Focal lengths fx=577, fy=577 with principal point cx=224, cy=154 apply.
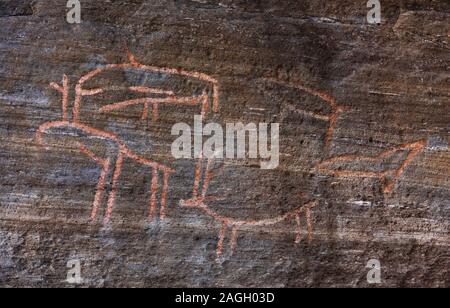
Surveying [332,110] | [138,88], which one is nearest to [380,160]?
[332,110]

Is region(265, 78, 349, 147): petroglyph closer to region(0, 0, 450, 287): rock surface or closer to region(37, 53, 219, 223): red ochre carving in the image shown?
region(0, 0, 450, 287): rock surface

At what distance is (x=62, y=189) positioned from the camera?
3.21 m

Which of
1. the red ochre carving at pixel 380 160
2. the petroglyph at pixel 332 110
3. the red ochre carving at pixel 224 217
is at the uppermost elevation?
the petroglyph at pixel 332 110

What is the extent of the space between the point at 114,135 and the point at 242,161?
0.74 metres

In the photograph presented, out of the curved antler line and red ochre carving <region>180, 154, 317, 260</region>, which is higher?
the curved antler line

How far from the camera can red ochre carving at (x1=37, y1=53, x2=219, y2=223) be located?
3.21m

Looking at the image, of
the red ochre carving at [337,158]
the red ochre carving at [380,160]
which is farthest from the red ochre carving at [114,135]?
the red ochre carving at [380,160]

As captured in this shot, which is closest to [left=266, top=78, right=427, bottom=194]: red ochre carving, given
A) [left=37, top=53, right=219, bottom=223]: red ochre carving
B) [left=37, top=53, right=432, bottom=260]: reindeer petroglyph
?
[left=37, top=53, right=432, bottom=260]: reindeer petroglyph

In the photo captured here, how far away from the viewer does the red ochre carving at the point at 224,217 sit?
3.27m

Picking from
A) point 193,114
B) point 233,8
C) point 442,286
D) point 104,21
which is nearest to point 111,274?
point 193,114

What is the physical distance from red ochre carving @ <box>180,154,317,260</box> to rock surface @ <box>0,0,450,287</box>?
0.07ft

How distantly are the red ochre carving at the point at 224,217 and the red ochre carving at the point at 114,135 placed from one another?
0.16 metres

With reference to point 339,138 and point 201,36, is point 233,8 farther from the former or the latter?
point 339,138

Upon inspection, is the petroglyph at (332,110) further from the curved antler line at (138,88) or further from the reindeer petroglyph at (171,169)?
the curved antler line at (138,88)
